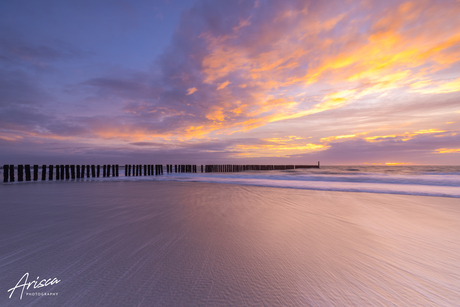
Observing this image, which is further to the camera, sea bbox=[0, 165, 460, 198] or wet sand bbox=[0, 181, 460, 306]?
sea bbox=[0, 165, 460, 198]

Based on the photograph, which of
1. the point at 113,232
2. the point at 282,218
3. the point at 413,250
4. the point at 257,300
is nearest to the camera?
the point at 257,300

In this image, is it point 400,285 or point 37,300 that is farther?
point 400,285

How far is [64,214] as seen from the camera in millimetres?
3877

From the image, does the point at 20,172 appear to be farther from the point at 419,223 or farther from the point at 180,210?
the point at 419,223

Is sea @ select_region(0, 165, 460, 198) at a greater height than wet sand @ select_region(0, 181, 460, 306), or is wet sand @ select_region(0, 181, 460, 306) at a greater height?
wet sand @ select_region(0, 181, 460, 306)

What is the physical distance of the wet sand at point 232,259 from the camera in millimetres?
1421

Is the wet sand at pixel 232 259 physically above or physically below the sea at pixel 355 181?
above

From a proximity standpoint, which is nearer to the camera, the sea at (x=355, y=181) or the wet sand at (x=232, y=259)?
the wet sand at (x=232, y=259)

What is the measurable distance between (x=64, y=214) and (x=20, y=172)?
15.3 meters

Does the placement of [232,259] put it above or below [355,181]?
above

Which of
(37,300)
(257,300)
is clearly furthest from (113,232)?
(257,300)

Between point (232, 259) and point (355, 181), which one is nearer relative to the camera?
point (232, 259)

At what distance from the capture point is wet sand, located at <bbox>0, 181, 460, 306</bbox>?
1.42 meters

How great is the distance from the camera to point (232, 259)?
2.03 meters
